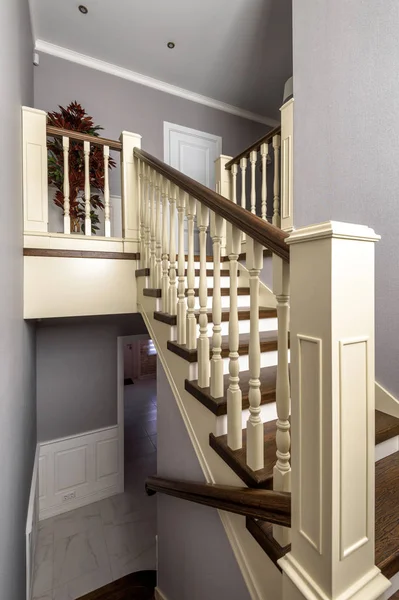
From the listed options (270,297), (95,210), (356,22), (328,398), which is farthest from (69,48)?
(328,398)

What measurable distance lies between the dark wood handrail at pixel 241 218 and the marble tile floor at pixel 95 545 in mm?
3036

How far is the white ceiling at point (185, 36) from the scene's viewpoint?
8.61ft

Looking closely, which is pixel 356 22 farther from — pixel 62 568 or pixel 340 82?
pixel 62 568

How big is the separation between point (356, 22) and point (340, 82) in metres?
0.26

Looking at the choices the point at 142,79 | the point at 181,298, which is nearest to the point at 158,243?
the point at 181,298

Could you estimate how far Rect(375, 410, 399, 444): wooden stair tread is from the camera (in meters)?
1.21

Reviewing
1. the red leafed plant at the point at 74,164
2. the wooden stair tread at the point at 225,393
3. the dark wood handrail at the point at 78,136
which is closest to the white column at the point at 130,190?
the dark wood handrail at the point at 78,136

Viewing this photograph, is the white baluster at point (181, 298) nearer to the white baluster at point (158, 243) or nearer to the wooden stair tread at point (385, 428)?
the white baluster at point (158, 243)

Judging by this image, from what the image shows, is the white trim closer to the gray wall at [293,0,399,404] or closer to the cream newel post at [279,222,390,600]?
the gray wall at [293,0,399,404]

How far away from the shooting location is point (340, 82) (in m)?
1.64

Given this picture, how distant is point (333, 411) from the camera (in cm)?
61

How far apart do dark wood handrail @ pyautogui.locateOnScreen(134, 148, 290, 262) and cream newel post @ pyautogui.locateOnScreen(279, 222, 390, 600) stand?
10 cm

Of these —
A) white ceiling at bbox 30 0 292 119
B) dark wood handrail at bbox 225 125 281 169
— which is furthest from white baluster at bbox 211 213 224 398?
white ceiling at bbox 30 0 292 119

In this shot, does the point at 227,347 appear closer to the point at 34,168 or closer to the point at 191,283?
the point at 191,283
